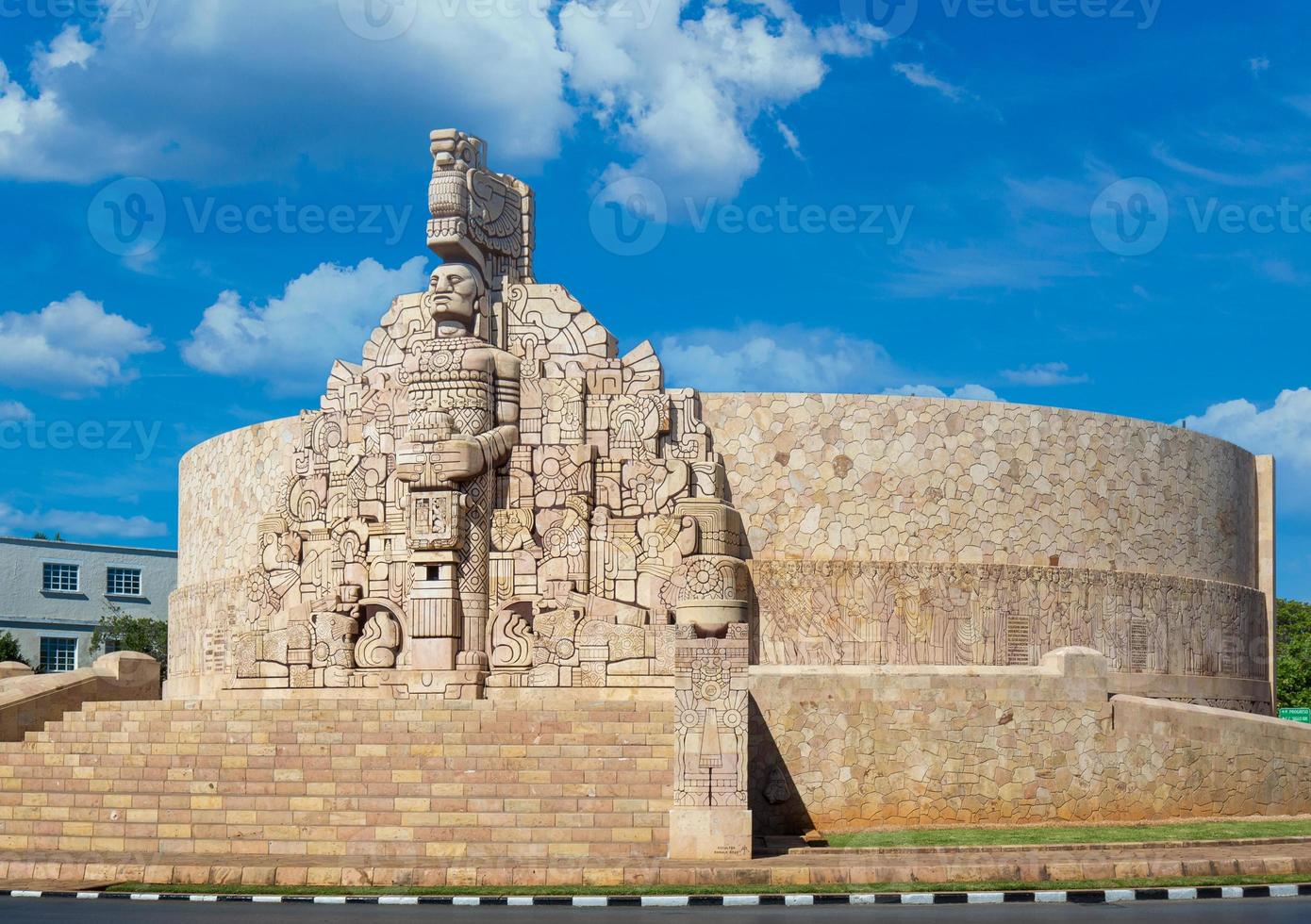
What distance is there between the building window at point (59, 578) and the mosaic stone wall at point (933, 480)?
76.4 feet

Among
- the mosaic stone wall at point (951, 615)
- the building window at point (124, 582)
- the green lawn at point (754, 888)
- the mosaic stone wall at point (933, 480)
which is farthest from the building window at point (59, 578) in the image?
the green lawn at point (754, 888)

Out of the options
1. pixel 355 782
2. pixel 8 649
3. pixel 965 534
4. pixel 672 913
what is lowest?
pixel 672 913

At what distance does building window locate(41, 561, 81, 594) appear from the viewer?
126 feet

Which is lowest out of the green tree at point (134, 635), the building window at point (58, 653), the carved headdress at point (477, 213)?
the building window at point (58, 653)

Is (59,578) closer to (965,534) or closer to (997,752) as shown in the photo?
(965,534)

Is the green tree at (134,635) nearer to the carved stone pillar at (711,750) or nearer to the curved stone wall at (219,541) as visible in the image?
the curved stone wall at (219,541)

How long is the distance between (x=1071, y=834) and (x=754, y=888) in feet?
15.0

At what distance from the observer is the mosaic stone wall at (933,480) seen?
843 inches

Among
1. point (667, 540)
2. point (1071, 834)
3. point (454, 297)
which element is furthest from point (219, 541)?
point (1071, 834)

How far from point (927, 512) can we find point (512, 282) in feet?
21.6

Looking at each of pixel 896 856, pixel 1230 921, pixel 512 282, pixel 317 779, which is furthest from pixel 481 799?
pixel 512 282

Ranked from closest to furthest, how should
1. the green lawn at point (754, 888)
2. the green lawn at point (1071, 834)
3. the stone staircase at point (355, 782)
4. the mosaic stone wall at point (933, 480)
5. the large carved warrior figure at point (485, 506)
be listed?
the green lawn at point (754, 888)
the stone staircase at point (355, 782)
the green lawn at point (1071, 834)
the large carved warrior figure at point (485, 506)
the mosaic stone wall at point (933, 480)

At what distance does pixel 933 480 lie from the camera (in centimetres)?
2173

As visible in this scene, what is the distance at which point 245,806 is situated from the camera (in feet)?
49.9
